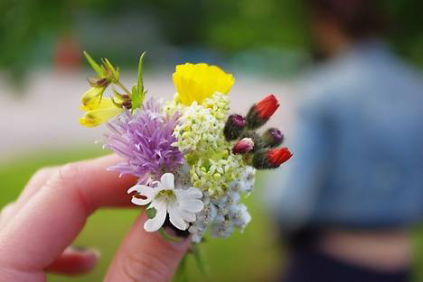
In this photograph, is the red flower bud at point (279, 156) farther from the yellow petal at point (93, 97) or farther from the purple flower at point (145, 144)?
the yellow petal at point (93, 97)

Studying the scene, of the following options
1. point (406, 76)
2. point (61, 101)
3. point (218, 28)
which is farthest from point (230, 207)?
point (61, 101)

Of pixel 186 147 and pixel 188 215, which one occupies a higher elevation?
pixel 186 147

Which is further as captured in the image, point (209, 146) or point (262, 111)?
point (262, 111)

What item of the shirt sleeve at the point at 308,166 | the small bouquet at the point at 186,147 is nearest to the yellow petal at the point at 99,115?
the small bouquet at the point at 186,147

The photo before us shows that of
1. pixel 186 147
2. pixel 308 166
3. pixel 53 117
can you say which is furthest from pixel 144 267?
pixel 53 117

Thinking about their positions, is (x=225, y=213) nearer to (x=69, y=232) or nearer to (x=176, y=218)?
(x=176, y=218)

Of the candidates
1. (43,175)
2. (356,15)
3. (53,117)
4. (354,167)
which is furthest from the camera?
(53,117)

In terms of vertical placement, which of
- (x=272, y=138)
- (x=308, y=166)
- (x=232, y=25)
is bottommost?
(x=272, y=138)
